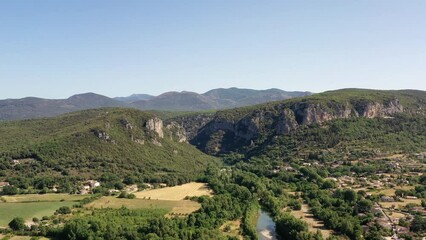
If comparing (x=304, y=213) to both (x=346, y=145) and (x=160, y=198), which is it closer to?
(x=160, y=198)

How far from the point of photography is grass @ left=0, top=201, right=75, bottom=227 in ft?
299

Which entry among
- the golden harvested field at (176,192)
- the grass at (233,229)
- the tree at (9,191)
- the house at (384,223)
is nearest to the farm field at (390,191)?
the house at (384,223)

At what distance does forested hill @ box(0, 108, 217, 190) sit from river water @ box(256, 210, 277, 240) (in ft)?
143

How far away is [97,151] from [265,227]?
87595mm

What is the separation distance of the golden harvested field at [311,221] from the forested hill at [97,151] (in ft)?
159

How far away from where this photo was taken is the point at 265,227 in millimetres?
92250

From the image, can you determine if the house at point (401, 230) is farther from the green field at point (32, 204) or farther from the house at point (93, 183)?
the house at point (93, 183)

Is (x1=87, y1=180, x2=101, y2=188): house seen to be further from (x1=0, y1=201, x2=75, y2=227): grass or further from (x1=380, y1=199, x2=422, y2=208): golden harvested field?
(x1=380, y1=199, x2=422, y2=208): golden harvested field

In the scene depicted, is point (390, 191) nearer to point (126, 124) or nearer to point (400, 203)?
point (400, 203)

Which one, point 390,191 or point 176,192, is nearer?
point 390,191

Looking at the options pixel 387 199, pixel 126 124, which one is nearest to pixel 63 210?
pixel 387 199

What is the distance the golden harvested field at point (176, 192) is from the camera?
118m

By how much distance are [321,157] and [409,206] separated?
69885 mm

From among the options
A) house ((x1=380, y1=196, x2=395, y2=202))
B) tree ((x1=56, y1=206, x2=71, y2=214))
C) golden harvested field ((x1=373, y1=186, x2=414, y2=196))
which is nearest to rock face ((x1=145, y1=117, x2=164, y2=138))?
tree ((x1=56, y1=206, x2=71, y2=214))
